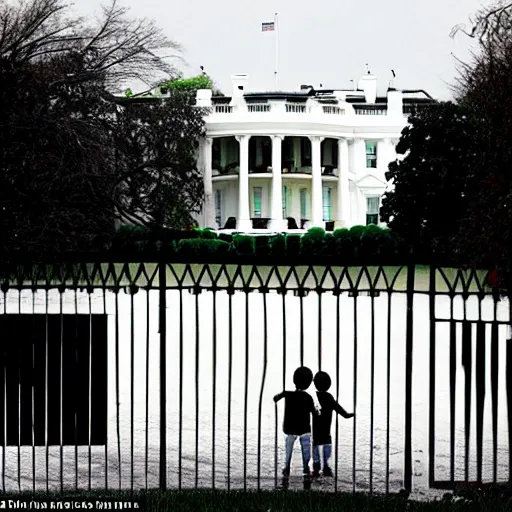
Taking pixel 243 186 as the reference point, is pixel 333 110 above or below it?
above

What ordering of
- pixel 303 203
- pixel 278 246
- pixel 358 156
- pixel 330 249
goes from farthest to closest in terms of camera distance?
pixel 358 156
pixel 303 203
pixel 278 246
pixel 330 249

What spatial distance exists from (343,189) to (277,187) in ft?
13.9

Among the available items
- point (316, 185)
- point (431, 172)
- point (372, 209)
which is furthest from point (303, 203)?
point (431, 172)

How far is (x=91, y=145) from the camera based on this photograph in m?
26.7

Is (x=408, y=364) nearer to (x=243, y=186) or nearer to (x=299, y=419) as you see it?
(x=299, y=419)

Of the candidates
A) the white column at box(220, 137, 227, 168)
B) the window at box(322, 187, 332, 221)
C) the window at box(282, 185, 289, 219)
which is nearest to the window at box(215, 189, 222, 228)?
the white column at box(220, 137, 227, 168)

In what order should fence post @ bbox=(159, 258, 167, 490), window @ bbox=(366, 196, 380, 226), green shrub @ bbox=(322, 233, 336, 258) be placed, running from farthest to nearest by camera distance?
1. window @ bbox=(366, 196, 380, 226)
2. green shrub @ bbox=(322, 233, 336, 258)
3. fence post @ bbox=(159, 258, 167, 490)

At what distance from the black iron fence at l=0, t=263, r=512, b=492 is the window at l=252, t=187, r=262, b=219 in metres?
56.6

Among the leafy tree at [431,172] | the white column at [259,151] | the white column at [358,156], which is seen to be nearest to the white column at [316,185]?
the white column at [358,156]

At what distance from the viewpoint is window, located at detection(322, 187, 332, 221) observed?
7619cm

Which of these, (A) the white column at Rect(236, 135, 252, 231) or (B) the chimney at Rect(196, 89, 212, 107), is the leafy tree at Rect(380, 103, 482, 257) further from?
(A) the white column at Rect(236, 135, 252, 231)

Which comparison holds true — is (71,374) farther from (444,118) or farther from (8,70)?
(444,118)

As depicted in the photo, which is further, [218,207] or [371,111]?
[371,111]

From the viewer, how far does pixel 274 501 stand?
8.23 meters
